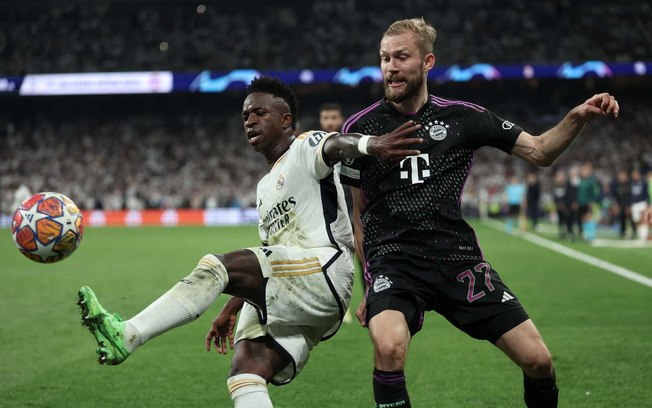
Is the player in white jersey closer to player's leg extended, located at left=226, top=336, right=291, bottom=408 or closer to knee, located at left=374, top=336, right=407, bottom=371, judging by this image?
player's leg extended, located at left=226, top=336, right=291, bottom=408

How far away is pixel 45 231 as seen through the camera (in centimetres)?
516

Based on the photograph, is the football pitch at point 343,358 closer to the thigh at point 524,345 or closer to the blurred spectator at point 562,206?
the thigh at point 524,345

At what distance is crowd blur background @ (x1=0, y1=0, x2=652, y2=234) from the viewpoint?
4006 centimetres

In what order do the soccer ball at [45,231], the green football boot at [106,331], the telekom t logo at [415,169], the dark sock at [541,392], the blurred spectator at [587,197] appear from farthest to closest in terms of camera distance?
1. the blurred spectator at [587,197]
2. the soccer ball at [45,231]
3. the telekom t logo at [415,169]
4. the dark sock at [541,392]
5. the green football boot at [106,331]

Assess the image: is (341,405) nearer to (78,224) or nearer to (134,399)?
(134,399)

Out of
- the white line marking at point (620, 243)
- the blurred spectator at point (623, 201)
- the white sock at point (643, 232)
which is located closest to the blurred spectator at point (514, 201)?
the blurred spectator at point (623, 201)

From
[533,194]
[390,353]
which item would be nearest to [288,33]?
[533,194]

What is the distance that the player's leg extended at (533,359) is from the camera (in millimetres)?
4355

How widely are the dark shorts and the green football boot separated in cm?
132

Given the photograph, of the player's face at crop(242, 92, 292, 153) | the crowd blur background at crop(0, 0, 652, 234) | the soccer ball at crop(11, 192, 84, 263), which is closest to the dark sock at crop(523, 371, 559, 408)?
the player's face at crop(242, 92, 292, 153)

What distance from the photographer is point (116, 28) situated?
44062mm

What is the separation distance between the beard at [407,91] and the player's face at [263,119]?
2.05 feet

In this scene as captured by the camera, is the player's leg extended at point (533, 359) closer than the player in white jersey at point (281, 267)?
No

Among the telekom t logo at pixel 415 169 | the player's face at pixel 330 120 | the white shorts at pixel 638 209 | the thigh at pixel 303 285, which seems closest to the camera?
→ the thigh at pixel 303 285
